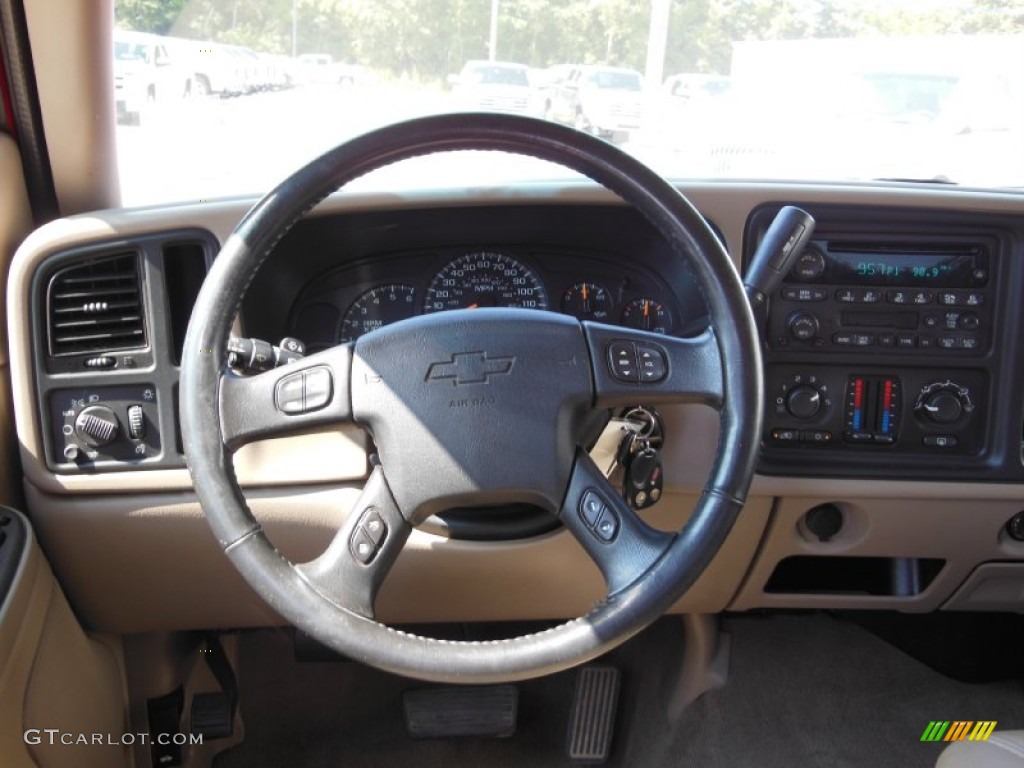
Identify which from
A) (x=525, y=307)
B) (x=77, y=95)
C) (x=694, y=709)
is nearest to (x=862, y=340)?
(x=525, y=307)

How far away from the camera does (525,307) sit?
1.79 meters

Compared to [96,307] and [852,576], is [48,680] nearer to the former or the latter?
[96,307]

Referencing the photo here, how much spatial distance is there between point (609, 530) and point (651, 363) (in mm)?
234

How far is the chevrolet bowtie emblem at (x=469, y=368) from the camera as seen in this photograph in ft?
4.23

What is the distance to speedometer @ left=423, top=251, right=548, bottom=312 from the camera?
1.81 m

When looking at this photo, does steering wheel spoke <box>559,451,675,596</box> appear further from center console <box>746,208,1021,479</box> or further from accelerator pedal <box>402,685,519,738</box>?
accelerator pedal <box>402,685,519,738</box>

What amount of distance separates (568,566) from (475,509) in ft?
0.84

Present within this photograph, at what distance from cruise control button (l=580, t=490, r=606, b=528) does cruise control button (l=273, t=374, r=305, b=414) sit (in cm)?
40

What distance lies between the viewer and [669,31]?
5.88 ft

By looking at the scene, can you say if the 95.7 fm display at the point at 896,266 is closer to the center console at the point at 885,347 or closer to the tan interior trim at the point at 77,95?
the center console at the point at 885,347

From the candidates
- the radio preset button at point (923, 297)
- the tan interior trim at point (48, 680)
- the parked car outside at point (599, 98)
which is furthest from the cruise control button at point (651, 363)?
the tan interior trim at point (48, 680)

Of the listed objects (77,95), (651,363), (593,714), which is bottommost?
(593,714)

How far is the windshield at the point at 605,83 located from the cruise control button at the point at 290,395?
395 mm

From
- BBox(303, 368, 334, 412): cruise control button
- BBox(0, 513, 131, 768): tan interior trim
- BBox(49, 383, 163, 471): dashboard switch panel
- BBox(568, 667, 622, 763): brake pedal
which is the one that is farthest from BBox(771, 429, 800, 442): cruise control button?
BBox(0, 513, 131, 768): tan interior trim
